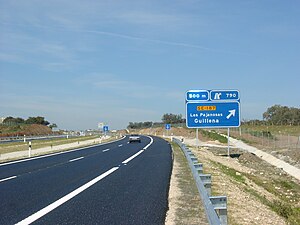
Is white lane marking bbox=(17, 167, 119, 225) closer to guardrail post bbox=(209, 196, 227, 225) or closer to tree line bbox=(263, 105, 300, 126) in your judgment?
guardrail post bbox=(209, 196, 227, 225)

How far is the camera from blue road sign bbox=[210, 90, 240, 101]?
76.9 feet

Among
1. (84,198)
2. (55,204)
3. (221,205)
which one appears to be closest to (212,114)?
(84,198)

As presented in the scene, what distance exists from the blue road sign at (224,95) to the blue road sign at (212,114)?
0.81 ft

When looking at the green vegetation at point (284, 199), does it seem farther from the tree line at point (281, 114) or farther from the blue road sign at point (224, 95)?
the tree line at point (281, 114)

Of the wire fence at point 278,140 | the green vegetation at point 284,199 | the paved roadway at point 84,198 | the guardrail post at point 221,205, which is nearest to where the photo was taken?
the guardrail post at point 221,205

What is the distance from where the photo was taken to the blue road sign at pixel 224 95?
2345 cm

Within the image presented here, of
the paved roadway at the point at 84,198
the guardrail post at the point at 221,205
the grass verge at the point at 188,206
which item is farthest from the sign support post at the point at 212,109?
the guardrail post at the point at 221,205

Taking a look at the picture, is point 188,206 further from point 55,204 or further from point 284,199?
point 284,199

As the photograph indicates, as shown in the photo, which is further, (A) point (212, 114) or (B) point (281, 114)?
(B) point (281, 114)

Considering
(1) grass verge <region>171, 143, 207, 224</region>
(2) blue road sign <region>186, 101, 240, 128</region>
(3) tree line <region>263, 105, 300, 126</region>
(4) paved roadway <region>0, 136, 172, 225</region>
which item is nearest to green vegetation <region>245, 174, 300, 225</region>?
(1) grass verge <region>171, 143, 207, 224</region>

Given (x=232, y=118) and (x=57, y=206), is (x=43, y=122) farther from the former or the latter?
(x=57, y=206)

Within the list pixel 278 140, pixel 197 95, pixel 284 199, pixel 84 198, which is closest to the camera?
pixel 84 198

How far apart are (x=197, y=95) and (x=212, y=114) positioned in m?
1.39

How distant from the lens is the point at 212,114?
23.2m
